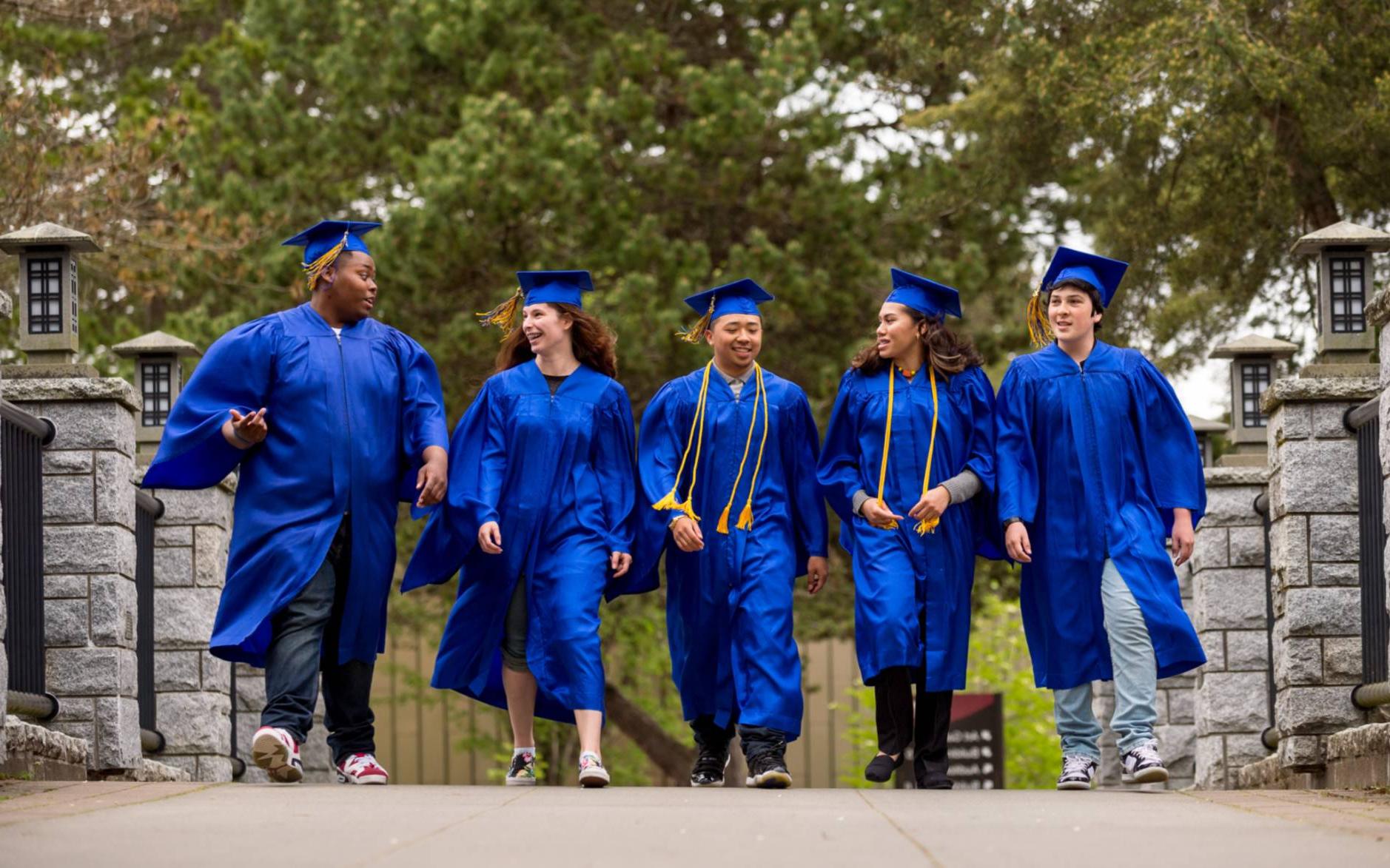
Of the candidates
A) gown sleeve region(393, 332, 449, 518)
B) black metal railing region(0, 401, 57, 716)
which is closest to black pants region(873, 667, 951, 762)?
gown sleeve region(393, 332, 449, 518)

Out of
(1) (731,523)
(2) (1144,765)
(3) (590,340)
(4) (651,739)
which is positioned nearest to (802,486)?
(1) (731,523)

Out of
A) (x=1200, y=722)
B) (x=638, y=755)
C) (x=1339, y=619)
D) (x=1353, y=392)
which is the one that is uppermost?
(x=1353, y=392)

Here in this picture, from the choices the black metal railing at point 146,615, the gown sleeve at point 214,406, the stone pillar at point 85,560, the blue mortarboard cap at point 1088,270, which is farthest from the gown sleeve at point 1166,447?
the black metal railing at point 146,615

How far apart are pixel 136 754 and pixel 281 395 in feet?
6.18

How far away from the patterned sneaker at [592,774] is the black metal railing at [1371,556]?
3.13m

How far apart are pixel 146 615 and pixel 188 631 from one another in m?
0.27

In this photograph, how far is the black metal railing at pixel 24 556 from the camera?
8.35m

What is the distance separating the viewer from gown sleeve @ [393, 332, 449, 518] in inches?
326

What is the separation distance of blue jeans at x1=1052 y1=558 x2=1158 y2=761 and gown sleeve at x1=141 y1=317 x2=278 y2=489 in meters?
3.19

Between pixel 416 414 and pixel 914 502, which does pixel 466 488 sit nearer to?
pixel 416 414

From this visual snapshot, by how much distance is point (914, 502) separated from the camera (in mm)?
8219

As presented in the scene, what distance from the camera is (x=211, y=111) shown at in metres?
17.8

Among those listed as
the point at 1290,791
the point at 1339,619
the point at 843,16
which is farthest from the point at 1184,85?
the point at 1290,791

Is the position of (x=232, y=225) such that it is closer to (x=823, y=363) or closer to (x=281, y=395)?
(x=823, y=363)
